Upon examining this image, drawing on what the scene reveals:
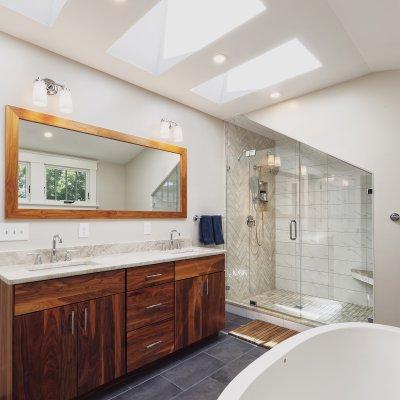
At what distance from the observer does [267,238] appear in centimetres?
398

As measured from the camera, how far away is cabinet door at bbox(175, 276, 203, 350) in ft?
7.57

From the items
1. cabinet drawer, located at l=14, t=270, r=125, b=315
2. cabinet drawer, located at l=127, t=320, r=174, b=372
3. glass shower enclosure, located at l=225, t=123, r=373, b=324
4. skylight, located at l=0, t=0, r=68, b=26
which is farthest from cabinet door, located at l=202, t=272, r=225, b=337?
skylight, located at l=0, t=0, r=68, b=26

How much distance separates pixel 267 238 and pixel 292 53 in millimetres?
2448

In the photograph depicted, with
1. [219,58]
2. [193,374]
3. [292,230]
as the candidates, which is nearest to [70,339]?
[193,374]

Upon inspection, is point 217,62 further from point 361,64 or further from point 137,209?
point 137,209

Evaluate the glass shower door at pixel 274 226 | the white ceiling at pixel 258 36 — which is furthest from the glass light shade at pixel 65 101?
the glass shower door at pixel 274 226

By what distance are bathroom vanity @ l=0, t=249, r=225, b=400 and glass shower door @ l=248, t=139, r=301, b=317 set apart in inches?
60.6

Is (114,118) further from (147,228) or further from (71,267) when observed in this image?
(71,267)

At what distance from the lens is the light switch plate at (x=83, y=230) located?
2250mm

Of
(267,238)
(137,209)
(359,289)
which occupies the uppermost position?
(137,209)

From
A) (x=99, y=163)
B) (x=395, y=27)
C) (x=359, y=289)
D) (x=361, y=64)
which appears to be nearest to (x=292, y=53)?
(x=361, y=64)

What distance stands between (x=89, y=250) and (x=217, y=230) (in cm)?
154

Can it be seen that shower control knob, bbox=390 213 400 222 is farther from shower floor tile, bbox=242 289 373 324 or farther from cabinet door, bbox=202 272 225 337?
cabinet door, bbox=202 272 225 337

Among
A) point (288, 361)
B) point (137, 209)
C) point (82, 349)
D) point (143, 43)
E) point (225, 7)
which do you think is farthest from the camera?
point (137, 209)
